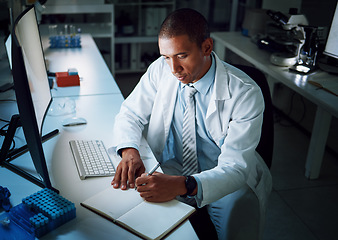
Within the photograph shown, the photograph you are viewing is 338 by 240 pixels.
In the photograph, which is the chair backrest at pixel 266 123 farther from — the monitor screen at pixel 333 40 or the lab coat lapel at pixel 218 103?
the monitor screen at pixel 333 40

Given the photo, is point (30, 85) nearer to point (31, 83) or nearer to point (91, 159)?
point (31, 83)

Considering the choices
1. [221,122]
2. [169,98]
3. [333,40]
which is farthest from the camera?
[333,40]

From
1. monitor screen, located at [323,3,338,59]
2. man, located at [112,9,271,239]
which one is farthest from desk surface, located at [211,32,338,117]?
man, located at [112,9,271,239]

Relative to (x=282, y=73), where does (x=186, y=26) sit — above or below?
above

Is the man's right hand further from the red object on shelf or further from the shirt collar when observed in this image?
the red object on shelf

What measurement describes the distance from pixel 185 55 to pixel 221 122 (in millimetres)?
290

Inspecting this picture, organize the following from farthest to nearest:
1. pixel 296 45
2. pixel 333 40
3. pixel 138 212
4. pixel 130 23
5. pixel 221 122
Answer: pixel 130 23, pixel 296 45, pixel 333 40, pixel 221 122, pixel 138 212

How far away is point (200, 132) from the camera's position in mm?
1405

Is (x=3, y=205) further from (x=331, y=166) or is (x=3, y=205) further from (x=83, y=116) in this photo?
(x=331, y=166)

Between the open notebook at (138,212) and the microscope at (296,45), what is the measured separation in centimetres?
160

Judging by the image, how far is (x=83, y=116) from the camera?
1.62m

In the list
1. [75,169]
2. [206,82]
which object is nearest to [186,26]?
[206,82]

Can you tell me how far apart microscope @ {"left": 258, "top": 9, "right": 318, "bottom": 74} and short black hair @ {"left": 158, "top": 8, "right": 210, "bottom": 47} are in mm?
1244

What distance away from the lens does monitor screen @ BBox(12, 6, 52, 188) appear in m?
0.91
